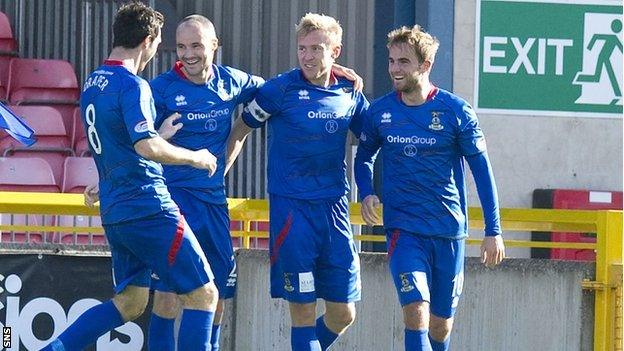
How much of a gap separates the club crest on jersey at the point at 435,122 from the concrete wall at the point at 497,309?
1607mm

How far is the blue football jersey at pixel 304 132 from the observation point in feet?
27.2

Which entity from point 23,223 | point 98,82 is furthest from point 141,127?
point 23,223

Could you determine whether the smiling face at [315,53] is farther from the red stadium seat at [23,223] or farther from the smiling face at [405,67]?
the red stadium seat at [23,223]

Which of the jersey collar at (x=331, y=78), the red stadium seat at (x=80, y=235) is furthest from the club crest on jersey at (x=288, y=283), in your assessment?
the red stadium seat at (x=80, y=235)

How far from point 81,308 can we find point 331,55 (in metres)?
2.46

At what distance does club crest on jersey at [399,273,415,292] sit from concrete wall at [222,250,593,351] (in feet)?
5.18

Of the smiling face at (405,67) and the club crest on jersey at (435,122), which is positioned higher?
the smiling face at (405,67)

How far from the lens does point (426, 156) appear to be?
8242 mm

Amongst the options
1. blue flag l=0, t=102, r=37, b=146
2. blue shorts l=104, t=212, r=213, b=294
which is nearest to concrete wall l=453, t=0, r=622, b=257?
blue flag l=0, t=102, r=37, b=146

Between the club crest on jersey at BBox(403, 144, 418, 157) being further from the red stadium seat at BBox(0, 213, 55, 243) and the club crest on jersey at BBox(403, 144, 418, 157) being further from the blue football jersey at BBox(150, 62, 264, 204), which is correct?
the red stadium seat at BBox(0, 213, 55, 243)

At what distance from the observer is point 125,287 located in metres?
7.79

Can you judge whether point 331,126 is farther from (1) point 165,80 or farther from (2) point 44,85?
(2) point 44,85

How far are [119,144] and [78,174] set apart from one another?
620 centimetres

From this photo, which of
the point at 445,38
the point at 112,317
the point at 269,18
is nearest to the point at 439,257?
the point at 112,317
